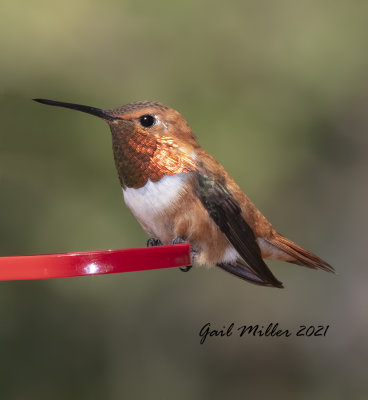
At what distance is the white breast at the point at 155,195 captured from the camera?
77.1 inches

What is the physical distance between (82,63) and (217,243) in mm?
1994

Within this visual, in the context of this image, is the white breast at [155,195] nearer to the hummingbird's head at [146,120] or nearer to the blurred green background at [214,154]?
the hummingbird's head at [146,120]

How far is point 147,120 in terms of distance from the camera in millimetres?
1974

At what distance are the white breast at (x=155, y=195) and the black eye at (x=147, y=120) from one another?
0.15 metres

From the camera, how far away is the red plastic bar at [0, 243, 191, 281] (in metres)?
1.38

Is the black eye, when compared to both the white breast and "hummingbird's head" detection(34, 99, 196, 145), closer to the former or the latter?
"hummingbird's head" detection(34, 99, 196, 145)

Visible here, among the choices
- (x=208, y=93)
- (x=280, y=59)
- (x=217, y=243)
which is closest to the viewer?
(x=217, y=243)

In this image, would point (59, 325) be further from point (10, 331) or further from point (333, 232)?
point (333, 232)

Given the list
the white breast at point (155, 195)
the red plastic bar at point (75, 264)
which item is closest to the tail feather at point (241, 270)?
the white breast at point (155, 195)

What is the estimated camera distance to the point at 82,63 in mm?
3812

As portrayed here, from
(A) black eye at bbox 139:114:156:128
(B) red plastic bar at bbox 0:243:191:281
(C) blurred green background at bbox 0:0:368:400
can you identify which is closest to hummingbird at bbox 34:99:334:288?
(A) black eye at bbox 139:114:156:128

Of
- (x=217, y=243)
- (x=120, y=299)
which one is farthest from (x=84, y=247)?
(x=217, y=243)

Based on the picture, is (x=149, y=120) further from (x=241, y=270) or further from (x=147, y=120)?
(x=241, y=270)

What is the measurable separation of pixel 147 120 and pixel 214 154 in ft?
4.98
